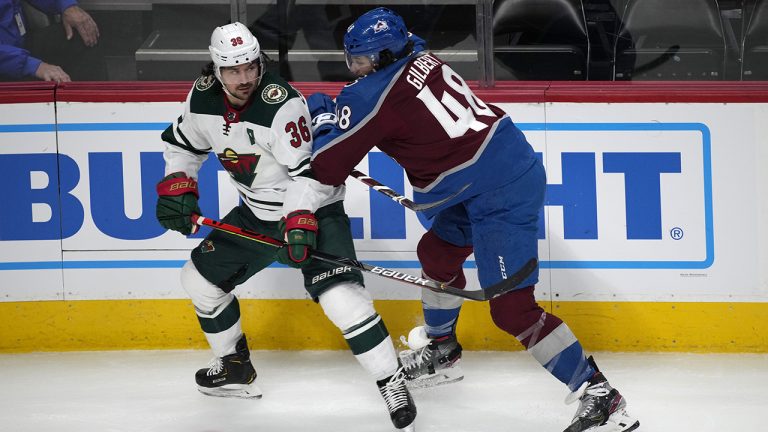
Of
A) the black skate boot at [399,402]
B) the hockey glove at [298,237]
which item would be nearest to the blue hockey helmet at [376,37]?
the hockey glove at [298,237]

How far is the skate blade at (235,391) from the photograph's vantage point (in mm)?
3744

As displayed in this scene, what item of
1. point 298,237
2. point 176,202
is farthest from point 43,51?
point 298,237

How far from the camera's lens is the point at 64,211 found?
419cm

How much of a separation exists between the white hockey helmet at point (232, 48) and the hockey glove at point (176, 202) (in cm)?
40

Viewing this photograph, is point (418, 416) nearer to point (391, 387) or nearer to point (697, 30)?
point (391, 387)

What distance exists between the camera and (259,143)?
3.40 meters

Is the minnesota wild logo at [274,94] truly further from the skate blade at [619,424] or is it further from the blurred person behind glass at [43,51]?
the skate blade at [619,424]

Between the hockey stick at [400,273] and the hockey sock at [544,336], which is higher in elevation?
the hockey stick at [400,273]

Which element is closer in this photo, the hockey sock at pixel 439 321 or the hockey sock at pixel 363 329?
the hockey sock at pixel 363 329

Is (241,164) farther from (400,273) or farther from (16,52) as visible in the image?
(16,52)

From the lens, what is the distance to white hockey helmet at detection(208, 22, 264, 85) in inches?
128

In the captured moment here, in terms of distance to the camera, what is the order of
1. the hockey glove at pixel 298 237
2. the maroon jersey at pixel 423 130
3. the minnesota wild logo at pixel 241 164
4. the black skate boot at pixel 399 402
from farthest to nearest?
1. the minnesota wild logo at pixel 241 164
2. the black skate boot at pixel 399 402
3. the hockey glove at pixel 298 237
4. the maroon jersey at pixel 423 130

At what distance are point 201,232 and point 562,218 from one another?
4.36 ft

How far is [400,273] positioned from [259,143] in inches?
22.8
